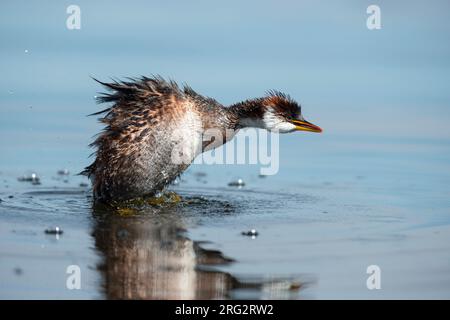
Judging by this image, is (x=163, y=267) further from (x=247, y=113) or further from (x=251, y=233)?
(x=247, y=113)

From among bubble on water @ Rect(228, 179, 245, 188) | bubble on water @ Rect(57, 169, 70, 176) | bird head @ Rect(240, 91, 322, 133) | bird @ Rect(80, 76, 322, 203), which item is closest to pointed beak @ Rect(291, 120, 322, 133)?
bird head @ Rect(240, 91, 322, 133)

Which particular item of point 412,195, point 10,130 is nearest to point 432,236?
point 412,195

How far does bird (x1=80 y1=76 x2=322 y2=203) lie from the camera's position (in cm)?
1052

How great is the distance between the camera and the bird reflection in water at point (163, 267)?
24.2ft

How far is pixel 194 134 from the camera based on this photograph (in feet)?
35.4

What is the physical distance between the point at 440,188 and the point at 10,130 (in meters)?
6.12

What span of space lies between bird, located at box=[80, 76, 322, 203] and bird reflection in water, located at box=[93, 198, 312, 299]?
3.19ft

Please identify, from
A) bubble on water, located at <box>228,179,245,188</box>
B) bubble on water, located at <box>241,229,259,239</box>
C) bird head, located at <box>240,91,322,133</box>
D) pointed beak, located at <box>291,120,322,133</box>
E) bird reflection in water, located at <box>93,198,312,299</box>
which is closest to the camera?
bird reflection in water, located at <box>93,198,312,299</box>

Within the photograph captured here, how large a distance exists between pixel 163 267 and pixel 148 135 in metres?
2.82

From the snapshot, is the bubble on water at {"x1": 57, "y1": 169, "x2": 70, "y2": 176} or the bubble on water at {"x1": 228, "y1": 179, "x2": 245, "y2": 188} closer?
the bubble on water at {"x1": 228, "y1": 179, "x2": 245, "y2": 188}

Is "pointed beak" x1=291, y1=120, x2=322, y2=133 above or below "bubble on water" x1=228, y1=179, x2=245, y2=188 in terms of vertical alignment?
above

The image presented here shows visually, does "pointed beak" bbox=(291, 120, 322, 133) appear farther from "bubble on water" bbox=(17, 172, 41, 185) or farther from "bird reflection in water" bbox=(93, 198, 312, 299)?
"bubble on water" bbox=(17, 172, 41, 185)

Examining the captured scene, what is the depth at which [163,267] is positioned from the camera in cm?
792

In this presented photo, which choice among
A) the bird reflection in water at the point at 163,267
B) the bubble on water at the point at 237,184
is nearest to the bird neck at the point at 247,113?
the bubble on water at the point at 237,184
